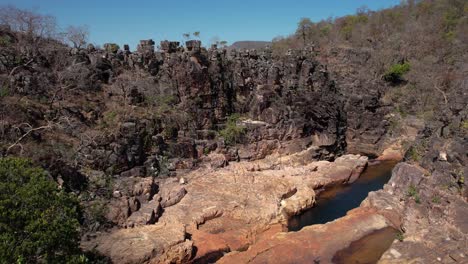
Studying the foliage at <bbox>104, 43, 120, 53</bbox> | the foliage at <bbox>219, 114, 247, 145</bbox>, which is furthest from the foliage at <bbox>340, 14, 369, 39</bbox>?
the foliage at <bbox>104, 43, 120, 53</bbox>

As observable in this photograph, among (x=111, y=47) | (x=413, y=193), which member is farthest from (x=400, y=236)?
(x=111, y=47)

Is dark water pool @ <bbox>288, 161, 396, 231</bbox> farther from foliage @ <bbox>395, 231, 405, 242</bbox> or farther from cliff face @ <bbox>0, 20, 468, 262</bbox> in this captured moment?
foliage @ <bbox>395, 231, 405, 242</bbox>

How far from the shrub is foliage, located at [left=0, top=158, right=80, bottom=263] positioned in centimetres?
4326

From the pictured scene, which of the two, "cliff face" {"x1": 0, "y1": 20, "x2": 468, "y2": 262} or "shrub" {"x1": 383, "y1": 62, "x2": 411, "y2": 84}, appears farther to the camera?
"shrub" {"x1": 383, "y1": 62, "x2": 411, "y2": 84}

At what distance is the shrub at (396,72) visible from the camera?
46.1 m

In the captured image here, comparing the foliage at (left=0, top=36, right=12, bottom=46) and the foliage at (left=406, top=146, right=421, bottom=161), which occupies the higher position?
the foliage at (left=0, top=36, right=12, bottom=46)

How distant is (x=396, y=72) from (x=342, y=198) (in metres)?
25.9

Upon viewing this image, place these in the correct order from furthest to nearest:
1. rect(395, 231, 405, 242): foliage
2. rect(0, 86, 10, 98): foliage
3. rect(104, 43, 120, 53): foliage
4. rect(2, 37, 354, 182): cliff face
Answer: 1. rect(104, 43, 120, 53): foliage
2. rect(2, 37, 354, 182): cliff face
3. rect(0, 86, 10, 98): foliage
4. rect(395, 231, 405, 242): foliage

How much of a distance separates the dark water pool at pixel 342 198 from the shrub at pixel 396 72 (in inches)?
659

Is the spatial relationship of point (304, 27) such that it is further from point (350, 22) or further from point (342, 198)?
point (342, 198)

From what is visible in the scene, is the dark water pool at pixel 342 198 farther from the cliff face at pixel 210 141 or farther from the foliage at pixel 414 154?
the foliage at pixel 414 154

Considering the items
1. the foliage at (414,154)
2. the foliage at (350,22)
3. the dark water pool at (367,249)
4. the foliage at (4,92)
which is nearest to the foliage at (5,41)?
the foliage at (4,92)

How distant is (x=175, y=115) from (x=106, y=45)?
36.8 feet

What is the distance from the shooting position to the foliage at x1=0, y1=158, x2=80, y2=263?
1092 cm
